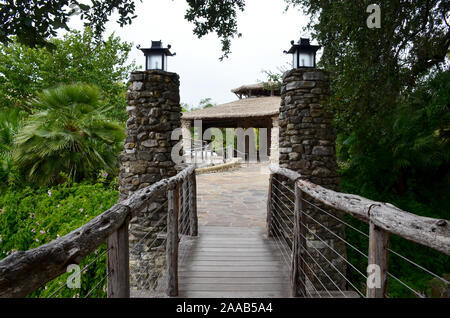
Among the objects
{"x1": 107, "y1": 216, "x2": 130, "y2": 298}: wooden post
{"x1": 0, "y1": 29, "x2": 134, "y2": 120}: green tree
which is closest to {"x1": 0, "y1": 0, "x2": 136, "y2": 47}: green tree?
{"x1": 107, "y1": 216, "x2": 130, "y2": 298}: wooden post

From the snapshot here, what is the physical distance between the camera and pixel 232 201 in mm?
8047

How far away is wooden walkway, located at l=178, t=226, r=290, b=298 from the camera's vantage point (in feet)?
10.5

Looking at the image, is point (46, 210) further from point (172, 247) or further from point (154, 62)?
point (172, 247)

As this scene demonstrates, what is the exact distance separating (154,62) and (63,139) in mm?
2733

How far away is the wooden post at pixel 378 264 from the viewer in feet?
5.04

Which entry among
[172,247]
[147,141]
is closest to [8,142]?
[147,141]

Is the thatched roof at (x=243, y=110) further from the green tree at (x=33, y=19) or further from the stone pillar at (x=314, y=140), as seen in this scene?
the green tree at (x=33, y=19)

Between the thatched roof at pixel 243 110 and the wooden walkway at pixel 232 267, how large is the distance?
12080mm

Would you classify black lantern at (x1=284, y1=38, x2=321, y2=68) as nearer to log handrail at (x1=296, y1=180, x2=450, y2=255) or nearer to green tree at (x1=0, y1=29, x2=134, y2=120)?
log handrail at (x1=296, y1=180, x2=450, y2=255)

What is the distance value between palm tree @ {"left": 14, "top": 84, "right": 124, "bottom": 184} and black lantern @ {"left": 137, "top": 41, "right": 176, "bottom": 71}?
2.37m

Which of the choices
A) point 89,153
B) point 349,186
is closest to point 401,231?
point 89,153

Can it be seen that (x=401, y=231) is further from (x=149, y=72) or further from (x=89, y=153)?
(x=89, y=153)

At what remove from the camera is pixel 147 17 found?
4441 mm

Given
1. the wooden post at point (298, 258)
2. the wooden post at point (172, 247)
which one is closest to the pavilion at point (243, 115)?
the wooden post at point (298, 258)
